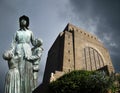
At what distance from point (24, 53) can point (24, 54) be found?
28mm

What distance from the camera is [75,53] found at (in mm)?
53094

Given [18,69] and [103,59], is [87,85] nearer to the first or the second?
[18,69]

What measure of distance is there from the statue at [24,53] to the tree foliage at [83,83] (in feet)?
63.7

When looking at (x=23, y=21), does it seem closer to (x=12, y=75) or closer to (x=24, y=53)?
(x=24, y=53)

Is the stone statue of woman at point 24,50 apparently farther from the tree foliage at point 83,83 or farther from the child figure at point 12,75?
the tree foliage at point 83,83

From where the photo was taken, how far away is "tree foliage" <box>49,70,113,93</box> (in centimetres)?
2540

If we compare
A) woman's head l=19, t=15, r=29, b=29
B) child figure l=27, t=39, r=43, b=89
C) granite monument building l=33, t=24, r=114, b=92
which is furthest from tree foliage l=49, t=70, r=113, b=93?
child figure l=27, t=39, r=43, b=89

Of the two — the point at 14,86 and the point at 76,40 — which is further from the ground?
the point at 76,40

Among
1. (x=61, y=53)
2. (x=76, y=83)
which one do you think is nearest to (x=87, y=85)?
(x=76, y=83)

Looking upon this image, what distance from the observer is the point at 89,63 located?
56281 mm

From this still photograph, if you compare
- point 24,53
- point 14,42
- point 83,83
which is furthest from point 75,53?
point 24,53

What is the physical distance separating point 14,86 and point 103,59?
188 ft

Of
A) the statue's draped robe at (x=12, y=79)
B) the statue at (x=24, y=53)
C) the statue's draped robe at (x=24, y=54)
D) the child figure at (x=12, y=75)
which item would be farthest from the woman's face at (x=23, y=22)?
the statue's draped robe at (x=12, y=79)

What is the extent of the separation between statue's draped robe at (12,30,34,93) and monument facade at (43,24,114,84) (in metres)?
41.3
